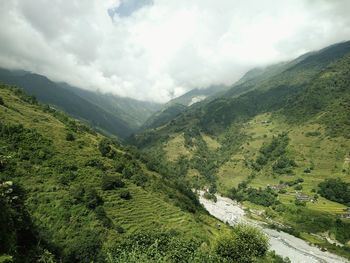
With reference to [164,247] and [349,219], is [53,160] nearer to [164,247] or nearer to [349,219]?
[164,247]

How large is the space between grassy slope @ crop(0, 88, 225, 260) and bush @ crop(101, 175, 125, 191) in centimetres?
152

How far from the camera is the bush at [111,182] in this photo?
102125 millimetres

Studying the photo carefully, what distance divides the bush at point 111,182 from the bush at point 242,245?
1377 inches

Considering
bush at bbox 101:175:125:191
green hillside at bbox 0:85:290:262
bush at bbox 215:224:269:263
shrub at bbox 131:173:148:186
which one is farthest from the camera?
shrub at bbox 131:173:148:186

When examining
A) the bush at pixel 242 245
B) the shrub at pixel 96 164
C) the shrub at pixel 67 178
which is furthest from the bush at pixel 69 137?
the bush at pixel 242 245

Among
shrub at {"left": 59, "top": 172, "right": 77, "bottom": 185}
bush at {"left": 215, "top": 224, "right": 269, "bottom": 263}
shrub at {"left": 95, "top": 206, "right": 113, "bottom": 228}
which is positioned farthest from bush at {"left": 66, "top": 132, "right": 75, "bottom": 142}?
bush at {"left": 215, "top": 224, "right": 269, "bottom": 263}

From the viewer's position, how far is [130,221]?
92.4 metres

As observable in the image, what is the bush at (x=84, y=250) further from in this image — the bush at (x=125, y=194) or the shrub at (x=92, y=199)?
the bush at (x=125, y=194)

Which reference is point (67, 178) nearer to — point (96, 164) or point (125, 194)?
point (125, 194)

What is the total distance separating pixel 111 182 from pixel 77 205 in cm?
1600

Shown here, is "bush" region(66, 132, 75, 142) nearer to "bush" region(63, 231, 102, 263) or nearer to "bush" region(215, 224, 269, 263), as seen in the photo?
"bush" region(63, 231, 102, 263)

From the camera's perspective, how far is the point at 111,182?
10300cm

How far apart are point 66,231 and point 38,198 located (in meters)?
11.2

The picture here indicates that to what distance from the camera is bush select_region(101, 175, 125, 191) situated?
102 meters
